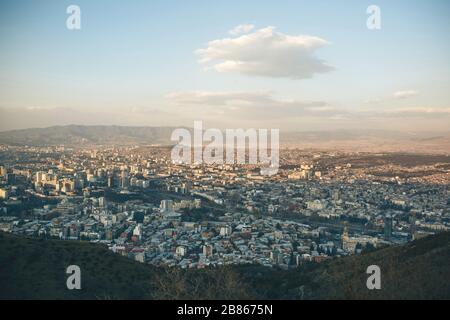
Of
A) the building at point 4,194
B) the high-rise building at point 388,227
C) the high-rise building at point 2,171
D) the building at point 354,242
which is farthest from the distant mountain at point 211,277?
the high-rise building at point 2,171

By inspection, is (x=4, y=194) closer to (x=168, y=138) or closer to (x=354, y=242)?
(x=354, y=242)

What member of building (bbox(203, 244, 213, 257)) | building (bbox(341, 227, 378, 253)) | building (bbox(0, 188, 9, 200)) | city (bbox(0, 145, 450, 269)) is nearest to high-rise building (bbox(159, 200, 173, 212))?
city (bbox(0, 145, 450, 269))

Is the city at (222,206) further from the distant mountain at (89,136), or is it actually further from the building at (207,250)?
the distant mountain at (89,136)

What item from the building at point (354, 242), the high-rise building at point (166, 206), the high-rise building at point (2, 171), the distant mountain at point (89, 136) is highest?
the distant mountain at point (89, 136)

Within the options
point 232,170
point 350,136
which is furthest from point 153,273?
point 350,136

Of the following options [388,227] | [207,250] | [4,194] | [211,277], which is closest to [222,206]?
[388,227]

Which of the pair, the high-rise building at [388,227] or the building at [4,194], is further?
the building at [4,194]

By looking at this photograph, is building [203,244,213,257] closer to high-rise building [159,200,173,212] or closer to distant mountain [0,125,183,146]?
high-rise building [159,200,173,212]
